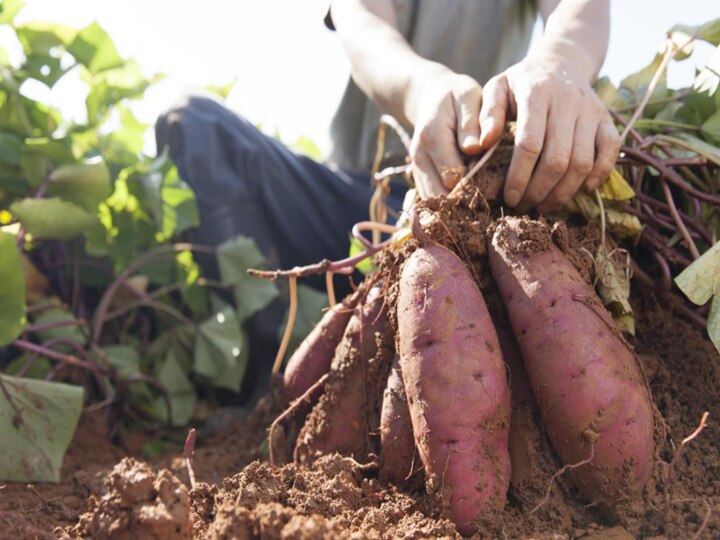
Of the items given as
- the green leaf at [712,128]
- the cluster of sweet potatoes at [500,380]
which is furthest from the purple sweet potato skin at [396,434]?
the green leaf at [712,128]

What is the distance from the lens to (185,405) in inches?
80.5

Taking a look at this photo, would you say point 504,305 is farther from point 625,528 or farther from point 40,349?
point 40,349

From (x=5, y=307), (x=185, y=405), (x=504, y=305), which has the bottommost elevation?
(x=185, y=405)

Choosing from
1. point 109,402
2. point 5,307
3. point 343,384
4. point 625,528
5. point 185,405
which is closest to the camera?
point 625,528

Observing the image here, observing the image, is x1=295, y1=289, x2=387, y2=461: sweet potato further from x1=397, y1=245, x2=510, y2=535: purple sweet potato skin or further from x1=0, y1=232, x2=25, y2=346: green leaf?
x1=0, y1=232, x2=25, y2=346: green leaf

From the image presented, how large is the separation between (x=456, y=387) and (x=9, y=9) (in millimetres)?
1842

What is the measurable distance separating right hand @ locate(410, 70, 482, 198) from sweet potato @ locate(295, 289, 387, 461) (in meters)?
0.23

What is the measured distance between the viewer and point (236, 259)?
213 centimetres

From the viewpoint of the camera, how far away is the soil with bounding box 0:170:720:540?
2.61ft

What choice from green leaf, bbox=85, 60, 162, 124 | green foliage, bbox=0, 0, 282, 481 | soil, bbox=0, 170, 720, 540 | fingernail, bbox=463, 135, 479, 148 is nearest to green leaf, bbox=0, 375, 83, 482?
soil, bbox=0, 170, 720, 540

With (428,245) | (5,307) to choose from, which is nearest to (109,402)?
(5,307)

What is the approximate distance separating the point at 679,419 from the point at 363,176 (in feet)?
5.59

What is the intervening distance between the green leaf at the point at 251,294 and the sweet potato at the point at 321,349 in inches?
30.5

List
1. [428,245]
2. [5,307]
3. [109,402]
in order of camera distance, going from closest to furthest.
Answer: [428,245] → [5,307] → [109,402]
